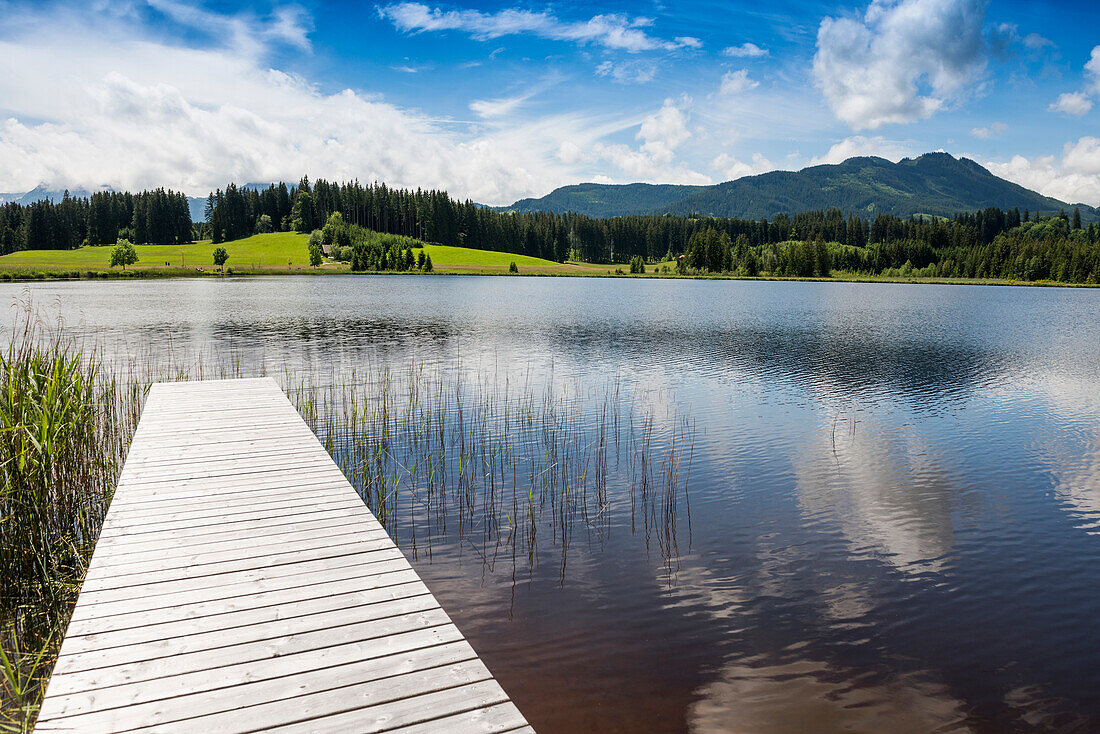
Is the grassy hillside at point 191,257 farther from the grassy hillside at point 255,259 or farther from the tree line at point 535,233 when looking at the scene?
the tree line at point 535,233

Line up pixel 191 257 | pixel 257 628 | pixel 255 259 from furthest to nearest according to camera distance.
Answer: pixel 191 257 < pixel 255 259 < pixel 257 628

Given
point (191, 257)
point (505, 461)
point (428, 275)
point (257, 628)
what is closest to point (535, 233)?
point (428, 275)

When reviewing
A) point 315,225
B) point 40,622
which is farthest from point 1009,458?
point 315,225

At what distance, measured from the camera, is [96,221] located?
160250mm

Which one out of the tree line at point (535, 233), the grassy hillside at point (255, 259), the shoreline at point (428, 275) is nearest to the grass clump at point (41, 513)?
the shoreline at point (428, 275)

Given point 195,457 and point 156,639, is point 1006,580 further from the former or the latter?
point 195,457

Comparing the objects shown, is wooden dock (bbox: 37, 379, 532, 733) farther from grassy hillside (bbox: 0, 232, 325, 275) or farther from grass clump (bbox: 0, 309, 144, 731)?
grassy hillside (bbox: 0, 232, 325, 275)

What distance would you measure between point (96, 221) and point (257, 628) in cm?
19428

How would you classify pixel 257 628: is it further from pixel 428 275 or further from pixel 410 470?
pixel 428 275

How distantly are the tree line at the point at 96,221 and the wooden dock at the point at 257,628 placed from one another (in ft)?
590

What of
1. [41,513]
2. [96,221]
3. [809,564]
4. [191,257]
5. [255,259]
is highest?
[96,221]

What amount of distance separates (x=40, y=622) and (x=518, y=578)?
5.17 metres

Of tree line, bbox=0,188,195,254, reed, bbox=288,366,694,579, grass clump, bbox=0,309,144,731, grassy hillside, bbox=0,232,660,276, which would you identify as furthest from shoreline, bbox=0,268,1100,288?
grass clump, bbox=0,309,144,731

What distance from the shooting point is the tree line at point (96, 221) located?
146250 mm
